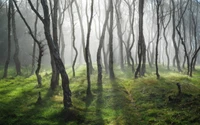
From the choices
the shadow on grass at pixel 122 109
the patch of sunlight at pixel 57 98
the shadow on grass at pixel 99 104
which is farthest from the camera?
the patch of sunlight at pixel 57 98

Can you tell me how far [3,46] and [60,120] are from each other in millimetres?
39838

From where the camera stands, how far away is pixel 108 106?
674 inches

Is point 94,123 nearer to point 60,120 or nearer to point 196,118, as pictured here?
point 60,120

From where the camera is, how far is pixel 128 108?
53.7 feet

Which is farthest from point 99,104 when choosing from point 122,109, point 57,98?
point 57,98

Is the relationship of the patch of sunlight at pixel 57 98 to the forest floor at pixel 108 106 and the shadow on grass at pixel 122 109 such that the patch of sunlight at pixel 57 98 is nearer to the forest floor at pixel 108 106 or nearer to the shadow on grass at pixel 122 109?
the forest floor at pixel 108 106

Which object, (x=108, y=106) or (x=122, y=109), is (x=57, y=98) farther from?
(x=122, y=109)

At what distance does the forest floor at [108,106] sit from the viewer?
46.0 ft

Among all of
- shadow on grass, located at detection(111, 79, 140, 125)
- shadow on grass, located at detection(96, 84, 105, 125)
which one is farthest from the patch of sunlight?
shadow on grass, located at detection(111, 79, 140, 125)

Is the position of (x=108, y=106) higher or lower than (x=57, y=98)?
lower

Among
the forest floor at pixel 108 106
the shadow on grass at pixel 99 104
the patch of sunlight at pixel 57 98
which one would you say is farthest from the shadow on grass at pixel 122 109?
the patch of sunlight at pixel 57 98

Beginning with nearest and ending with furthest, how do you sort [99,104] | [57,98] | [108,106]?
[108,106] → [99,104] → [57,98]

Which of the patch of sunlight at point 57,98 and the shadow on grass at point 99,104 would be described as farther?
the patch of sunlight at point 57,98

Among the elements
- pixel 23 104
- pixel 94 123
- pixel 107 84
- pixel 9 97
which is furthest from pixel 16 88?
pixel 94 123
